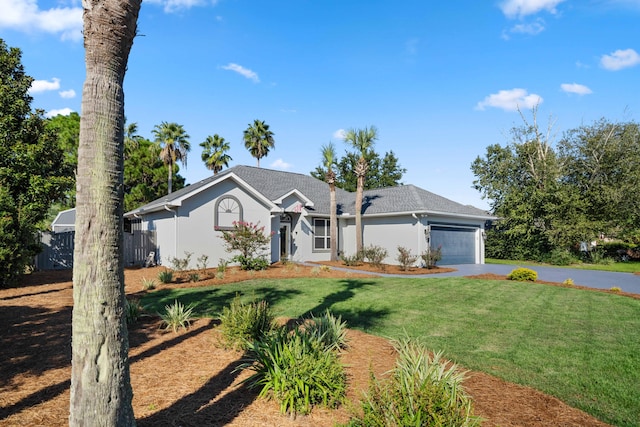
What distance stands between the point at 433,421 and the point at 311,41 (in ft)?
50.3

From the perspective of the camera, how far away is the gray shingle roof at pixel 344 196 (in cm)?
2136

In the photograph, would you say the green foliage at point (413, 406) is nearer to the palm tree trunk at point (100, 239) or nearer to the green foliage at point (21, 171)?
the palm tree trunk at point (100, 239)

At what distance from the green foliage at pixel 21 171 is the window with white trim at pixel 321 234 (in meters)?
13.1

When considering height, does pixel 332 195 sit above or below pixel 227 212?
above

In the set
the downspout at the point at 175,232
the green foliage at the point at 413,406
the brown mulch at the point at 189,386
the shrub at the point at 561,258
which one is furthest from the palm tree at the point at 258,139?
the green foliage at the point at 413,406

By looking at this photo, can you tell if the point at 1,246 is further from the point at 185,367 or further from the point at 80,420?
the point at 80,420

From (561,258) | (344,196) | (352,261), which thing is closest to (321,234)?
(352,261)

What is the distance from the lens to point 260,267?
53.8 ft

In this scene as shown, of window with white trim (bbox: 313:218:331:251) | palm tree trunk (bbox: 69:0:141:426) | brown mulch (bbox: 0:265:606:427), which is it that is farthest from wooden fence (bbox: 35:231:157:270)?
palm tree trunk (bbox: 69:0:141:426)

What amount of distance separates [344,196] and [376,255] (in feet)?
26.7

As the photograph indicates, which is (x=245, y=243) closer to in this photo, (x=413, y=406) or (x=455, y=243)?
(x=455, y=243)

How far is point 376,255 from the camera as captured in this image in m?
20.2

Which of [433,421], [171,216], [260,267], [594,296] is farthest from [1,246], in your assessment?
[594,296]

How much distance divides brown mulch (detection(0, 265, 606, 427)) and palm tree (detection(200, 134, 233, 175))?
28.9 metres
